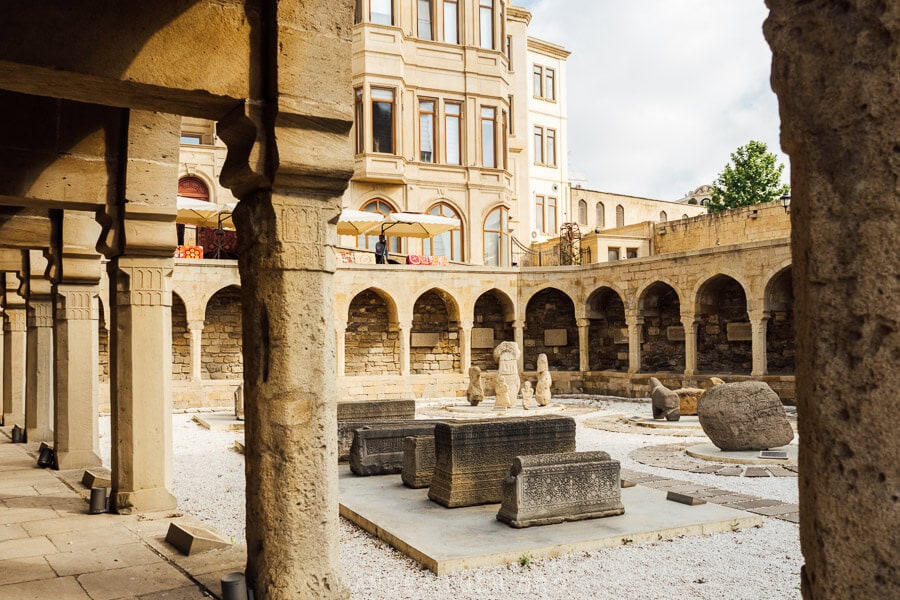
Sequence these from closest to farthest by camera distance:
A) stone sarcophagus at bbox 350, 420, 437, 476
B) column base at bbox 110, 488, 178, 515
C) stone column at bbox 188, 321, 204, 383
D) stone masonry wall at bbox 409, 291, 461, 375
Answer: column base at bbox 110, 488, 178, 515 < stone sarcophagus at bbox 350, 420, 437, 476 < stone column at bbox 188, 321, 204, 383 < stone masonry wall at bbox 409, 291, 461, 375

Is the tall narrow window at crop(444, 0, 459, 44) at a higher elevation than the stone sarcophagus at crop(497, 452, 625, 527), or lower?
higher

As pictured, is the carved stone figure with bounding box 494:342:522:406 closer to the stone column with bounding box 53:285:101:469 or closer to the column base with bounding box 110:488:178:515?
the stone column with bounding box 53:285:101:469

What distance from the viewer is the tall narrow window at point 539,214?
36.4m

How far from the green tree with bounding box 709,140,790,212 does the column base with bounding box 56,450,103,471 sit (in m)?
34.4

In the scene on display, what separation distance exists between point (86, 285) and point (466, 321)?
15371mm

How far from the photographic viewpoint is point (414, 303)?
23531mm

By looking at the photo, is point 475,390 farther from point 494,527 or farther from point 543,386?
point 494,527

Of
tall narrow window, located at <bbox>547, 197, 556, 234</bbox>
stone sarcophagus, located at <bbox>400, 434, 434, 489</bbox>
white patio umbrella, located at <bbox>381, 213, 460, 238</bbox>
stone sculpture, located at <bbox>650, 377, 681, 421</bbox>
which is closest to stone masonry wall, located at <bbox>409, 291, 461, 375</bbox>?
white patio umbrella, located at <bbox>381, 213, 460, 238</bbox>

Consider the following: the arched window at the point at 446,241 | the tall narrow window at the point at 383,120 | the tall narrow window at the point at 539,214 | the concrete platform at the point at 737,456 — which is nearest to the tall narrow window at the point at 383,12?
the tall narrow window at the point at 383,120

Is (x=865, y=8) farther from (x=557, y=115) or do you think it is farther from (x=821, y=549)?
(x=557, y=115)

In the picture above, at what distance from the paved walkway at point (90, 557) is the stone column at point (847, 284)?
156 inches

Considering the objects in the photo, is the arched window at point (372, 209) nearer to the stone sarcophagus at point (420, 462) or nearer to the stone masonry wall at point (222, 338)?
the stone masonry wall at point (222, 338)

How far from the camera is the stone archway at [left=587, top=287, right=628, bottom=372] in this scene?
23.5 m

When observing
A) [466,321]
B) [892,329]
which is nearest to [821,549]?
[892,329]
